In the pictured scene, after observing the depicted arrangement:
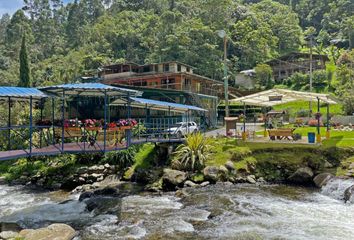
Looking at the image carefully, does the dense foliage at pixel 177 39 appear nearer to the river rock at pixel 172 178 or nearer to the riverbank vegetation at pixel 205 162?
the riverbank vegetation at pixel 205 162

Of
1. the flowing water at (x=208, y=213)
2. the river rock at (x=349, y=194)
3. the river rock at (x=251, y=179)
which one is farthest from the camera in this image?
the river rock at (x=251, y=179)

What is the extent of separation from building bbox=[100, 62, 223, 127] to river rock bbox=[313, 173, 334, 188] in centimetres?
2285

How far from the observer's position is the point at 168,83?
46844 mm

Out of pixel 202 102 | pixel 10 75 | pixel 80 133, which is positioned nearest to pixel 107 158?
pixel 80 133

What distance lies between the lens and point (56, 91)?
60.7ft

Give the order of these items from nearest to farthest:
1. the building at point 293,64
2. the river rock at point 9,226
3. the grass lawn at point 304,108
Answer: the river rock at point 9,226
the grass lawn at point 304,108
the building at point 293,64

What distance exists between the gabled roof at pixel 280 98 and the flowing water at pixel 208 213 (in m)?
9.82

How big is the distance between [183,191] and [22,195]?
34.4 ft

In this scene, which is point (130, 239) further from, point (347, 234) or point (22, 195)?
point (22, 195)

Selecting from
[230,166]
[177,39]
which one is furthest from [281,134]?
[177,39]

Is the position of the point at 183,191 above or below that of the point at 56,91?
below

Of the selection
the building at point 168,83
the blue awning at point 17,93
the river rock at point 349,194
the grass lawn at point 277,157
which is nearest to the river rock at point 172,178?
the grass lawn at point 277,157

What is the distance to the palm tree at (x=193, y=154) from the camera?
2338 centimetres

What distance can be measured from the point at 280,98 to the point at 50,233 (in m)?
21.4
